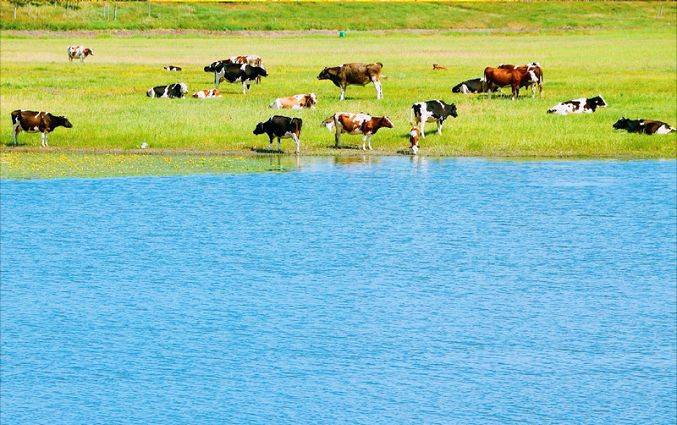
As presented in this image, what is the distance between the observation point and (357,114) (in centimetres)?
3947

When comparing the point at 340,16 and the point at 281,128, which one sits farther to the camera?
the point at 340,16

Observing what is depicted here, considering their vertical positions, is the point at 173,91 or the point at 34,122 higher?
the point at 173,91

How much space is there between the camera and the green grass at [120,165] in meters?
37.4

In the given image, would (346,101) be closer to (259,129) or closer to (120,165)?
(259,129)

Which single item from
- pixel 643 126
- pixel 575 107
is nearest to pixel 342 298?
pixel 643 126

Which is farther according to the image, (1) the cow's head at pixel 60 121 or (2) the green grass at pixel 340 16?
(2) the green grass at pixel 340 16

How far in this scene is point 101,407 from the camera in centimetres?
1827

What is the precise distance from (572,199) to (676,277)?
8.27m

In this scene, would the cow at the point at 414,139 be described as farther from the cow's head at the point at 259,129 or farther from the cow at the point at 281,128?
the cow's head at the point at 259,129

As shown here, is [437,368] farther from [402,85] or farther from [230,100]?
[402,85]

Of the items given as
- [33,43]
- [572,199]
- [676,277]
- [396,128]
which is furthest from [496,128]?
[33,43]

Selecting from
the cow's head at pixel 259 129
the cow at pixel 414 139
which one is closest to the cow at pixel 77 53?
the cow's head at pixel 259 129

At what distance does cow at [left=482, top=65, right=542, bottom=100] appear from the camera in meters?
49.2

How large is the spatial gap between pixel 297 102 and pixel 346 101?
2.88 m
